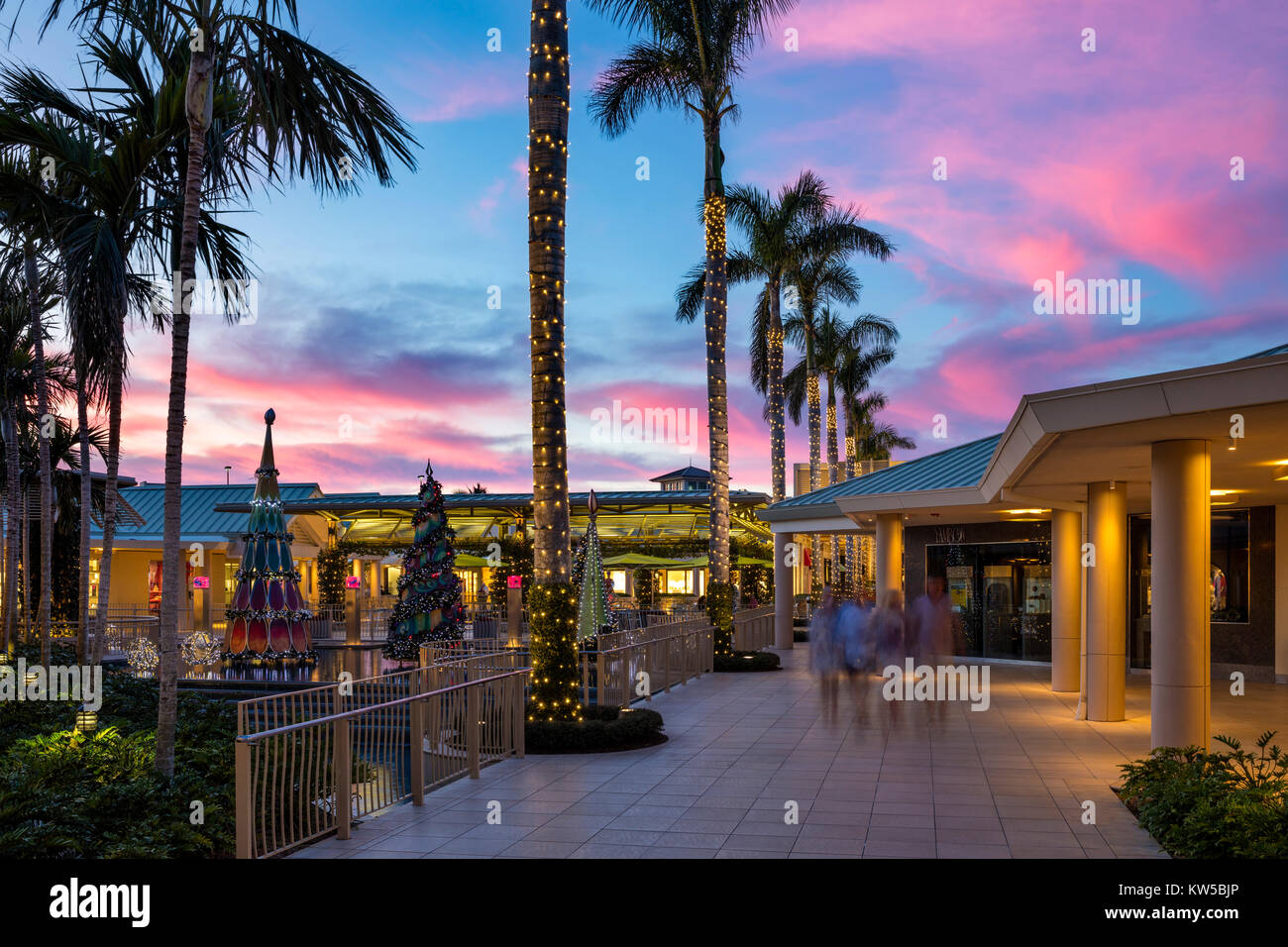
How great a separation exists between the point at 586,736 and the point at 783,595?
60.0ft

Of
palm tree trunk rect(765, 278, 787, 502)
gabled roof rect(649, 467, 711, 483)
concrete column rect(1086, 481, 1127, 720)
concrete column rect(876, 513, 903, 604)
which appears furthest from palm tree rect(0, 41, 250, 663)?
gabled roof rect(649, 467, 711, 483)

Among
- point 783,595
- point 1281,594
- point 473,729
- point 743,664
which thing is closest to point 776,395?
point 783,595

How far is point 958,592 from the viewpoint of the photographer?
27297 millimetres

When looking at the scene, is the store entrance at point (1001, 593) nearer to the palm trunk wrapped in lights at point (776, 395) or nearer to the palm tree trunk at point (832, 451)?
the palm trunk wrapped in lights at point (776, 395)

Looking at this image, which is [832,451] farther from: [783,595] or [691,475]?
[691,475]

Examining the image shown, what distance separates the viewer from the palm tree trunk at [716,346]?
2534 centimetres

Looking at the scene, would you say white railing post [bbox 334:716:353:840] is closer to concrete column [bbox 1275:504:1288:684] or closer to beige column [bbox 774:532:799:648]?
concrete column [bbox 1275:504:1288:684]

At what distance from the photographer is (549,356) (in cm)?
1441

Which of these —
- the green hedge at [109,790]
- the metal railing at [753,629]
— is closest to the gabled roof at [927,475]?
the metal railing at [753,629]

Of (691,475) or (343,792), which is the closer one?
(343,792)

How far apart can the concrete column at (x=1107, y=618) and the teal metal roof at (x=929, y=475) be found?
381 cm
